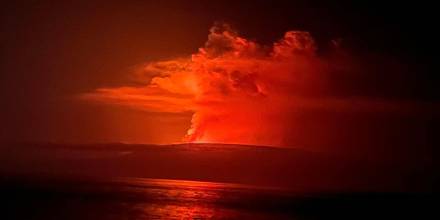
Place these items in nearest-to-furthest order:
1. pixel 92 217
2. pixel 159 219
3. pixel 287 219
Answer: pixel 92 217 → pixel 159 219 → pixel 287 219

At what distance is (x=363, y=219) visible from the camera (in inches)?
1089

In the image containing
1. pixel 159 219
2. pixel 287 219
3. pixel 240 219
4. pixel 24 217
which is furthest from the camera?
pixel 287 219

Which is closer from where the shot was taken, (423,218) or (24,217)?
(24,217)

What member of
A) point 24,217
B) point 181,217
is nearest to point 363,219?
point 181,217

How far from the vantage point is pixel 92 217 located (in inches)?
875

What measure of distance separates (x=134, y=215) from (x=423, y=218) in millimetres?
12368

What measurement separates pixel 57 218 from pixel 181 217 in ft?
19.8

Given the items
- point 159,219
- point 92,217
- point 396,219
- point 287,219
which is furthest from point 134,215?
point 396,219

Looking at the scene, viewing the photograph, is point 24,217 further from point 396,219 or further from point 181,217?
point 396,219

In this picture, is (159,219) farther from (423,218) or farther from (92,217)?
(423,218)

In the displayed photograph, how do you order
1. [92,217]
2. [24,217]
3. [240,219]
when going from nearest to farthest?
[24,217] → [92,217] → [240,219]

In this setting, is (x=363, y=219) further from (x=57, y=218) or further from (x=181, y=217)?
(x=57, y=218)

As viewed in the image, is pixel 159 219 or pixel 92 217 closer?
pixel 92 217

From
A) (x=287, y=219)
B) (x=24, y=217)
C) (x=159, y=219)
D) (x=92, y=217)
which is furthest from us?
(x=287, y=219)
